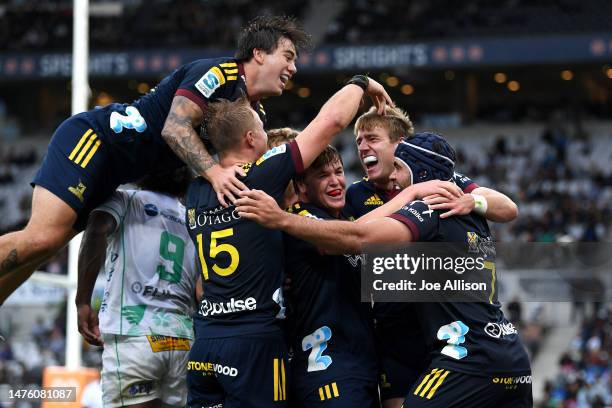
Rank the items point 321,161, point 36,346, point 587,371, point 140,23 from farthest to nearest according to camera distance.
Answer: point 140,23, point 36,346, point 587,371, point 321,161

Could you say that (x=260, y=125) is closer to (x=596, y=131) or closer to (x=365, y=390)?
(x=365, y=390)

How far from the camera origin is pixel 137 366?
5609 mm

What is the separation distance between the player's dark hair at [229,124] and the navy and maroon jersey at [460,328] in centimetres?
91

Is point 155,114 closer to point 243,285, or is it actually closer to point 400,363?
point 243,285

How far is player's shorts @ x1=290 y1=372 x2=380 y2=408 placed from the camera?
4.75 m

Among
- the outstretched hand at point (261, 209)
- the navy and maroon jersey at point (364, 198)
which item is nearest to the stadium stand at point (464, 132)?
the navy and maroon jersey at point (364, 198)

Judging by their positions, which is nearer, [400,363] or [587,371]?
[400,363]

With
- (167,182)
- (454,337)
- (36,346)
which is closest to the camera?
(454,337)

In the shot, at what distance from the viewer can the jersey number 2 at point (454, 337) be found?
15.1ft

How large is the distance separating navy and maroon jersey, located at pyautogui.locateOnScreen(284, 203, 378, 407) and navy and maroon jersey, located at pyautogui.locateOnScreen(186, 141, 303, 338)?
0.53 ft

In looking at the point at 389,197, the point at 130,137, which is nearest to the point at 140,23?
the point at 130,137

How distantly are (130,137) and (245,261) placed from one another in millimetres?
1406

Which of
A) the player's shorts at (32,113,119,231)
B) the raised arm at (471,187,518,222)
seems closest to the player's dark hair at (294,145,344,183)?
the raised arm at (471,187,518,222)

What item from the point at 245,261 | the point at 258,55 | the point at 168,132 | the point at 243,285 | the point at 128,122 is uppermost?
the point at 258,55
